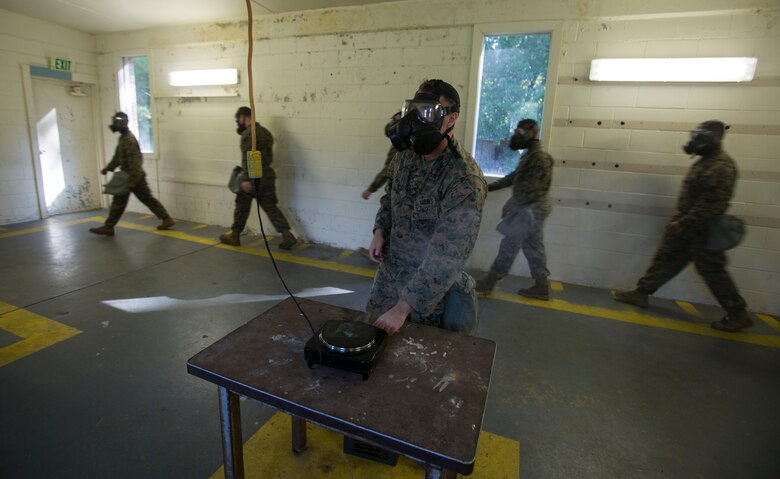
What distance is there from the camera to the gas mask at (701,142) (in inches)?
133

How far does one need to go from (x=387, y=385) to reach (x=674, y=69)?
4295mm

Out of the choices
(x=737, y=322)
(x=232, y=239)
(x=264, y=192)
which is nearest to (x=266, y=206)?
(x=264, y=192)

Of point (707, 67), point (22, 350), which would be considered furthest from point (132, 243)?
point (707, 67)

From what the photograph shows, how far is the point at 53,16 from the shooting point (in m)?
5.80

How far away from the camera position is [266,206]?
5.36 meters

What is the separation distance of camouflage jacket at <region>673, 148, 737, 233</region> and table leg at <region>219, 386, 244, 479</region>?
398 centimetres

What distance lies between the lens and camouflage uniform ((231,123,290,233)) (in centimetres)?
513

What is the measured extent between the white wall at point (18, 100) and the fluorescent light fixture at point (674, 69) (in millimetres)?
7984

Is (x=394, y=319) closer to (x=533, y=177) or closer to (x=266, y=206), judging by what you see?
(x=533, y=177)

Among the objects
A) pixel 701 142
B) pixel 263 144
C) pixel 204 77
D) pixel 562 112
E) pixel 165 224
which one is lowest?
pixel 165 224

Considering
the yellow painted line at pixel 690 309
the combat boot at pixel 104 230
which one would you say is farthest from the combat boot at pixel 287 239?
the yellow painted line at pixel 690 309

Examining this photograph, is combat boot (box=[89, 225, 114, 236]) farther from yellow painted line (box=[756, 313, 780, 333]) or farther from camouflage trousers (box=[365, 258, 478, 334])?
yellow painted line (box=[756, 313, 780, 333])

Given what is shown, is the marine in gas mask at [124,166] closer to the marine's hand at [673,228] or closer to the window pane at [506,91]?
the window pane at [506,91]

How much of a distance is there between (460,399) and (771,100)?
14.8 feet
